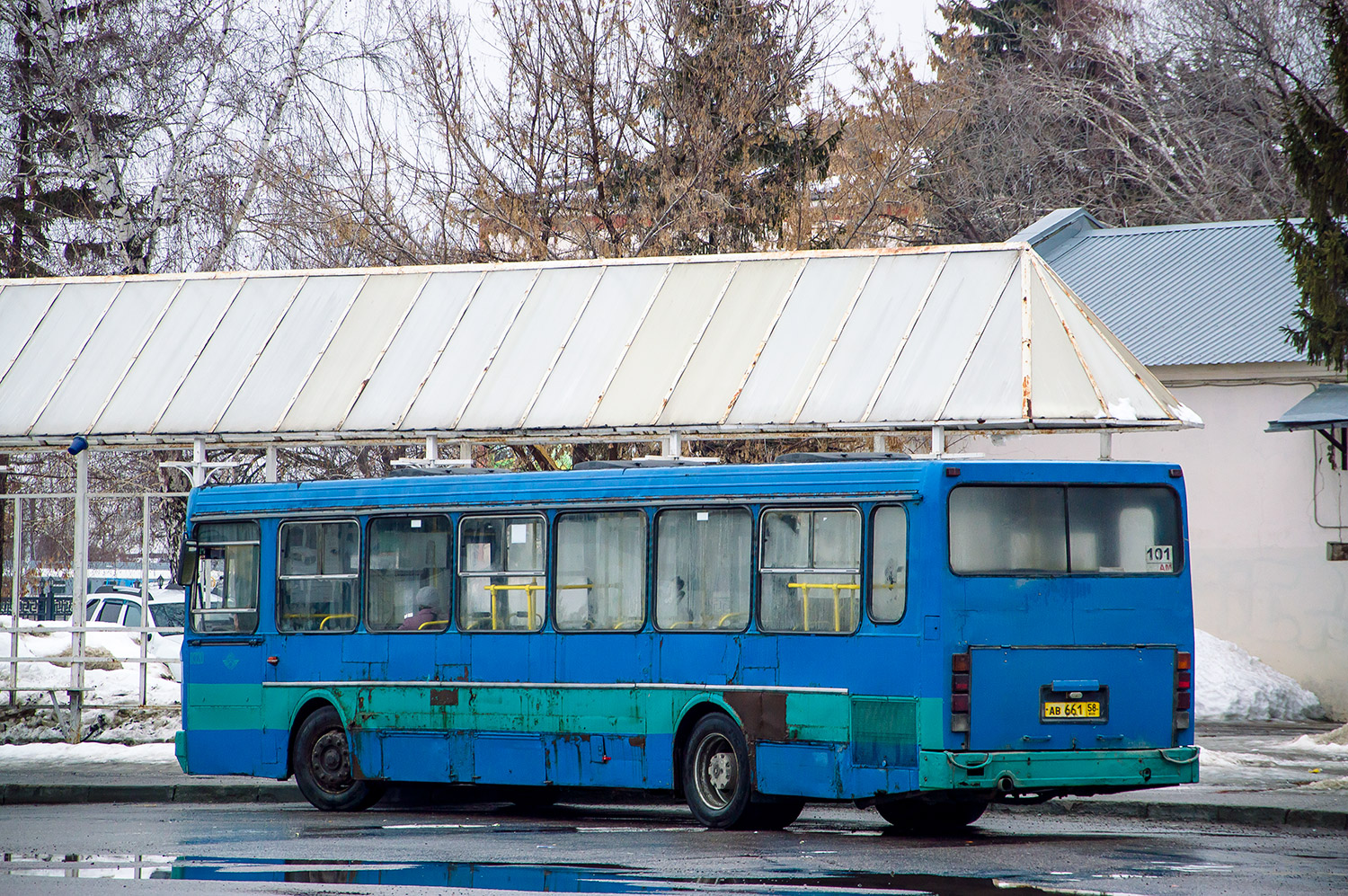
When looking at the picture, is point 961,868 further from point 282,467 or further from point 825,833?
point 282,467

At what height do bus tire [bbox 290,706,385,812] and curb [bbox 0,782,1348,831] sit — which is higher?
bus tire [bbox 290,706,385,812]

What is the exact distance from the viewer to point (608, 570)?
547 inches

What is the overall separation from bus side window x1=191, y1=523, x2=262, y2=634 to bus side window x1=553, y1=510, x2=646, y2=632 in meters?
3.38

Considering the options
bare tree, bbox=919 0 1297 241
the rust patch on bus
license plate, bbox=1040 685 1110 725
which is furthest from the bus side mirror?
bare tree, bbox=919 0 1297 241

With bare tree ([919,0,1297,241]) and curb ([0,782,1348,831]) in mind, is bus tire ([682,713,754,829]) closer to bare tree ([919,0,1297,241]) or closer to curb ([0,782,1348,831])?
curb ([0,782,1348,831])

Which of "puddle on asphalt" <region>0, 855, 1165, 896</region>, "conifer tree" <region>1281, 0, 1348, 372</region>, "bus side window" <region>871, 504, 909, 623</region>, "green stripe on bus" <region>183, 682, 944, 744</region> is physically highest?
"conifer tree" <region>1281, 0, 1348, 372</region>

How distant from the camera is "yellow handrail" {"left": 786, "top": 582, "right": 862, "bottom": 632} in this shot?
12531 mm

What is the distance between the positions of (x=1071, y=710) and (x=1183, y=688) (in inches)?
39.5

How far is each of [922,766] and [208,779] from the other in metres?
8.92

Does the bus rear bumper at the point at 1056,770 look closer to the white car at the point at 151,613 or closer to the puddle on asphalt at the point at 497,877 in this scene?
the puddle on asphalt at the point at 497,877

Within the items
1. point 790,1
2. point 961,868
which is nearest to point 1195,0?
point 790,1

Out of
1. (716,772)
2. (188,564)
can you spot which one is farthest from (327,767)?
(716,772)

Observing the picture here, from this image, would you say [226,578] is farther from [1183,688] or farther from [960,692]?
[1183,688]

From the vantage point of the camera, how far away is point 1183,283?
30766mm
